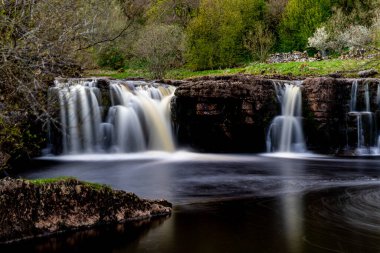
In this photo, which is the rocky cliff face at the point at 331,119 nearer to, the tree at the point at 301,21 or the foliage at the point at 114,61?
the tree at the point at 301,21

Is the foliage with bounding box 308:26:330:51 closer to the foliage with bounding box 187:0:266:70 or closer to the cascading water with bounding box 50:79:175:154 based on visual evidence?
the foliage with bounding box 187:0:266:70

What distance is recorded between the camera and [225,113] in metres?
23.0

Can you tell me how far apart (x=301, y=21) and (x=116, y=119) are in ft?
125

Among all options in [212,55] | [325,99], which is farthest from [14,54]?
[212,55]

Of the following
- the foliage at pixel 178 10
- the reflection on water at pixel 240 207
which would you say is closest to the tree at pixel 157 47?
the foliage at pixel 178 10

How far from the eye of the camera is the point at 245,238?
6848 millimetres

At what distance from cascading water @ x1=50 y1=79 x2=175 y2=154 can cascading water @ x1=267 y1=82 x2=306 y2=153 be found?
602cm

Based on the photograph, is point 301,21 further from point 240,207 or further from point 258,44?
point 240,207

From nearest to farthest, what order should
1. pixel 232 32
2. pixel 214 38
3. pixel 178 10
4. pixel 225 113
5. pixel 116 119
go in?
A: 1. pixel 116 119
2. pixel 225 113
3. pixel 214 38
4. pixel 232 32
5. pixel 178 10

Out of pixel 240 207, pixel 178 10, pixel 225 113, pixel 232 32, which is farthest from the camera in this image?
pixel 178 10

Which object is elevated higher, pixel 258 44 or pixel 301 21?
pixel 301 21

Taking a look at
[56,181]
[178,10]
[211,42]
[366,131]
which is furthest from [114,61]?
[56,181]

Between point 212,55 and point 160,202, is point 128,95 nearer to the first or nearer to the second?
point 160,202

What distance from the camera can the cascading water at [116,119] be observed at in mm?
20969
